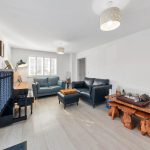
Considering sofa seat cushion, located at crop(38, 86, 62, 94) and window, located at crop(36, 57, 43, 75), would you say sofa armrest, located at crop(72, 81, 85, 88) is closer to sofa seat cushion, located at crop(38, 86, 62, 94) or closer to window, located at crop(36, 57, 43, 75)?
sofa seat cushion, located at crop(38, 86, 62, 94)

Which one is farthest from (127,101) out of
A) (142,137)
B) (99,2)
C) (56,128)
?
(99,2)

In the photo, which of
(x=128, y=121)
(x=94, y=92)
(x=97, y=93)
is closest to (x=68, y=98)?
(x=94, y=92)

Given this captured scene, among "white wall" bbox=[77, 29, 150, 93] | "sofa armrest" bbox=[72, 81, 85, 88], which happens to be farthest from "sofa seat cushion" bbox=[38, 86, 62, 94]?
"white wall" bbox=[77, 29, 150, 93]

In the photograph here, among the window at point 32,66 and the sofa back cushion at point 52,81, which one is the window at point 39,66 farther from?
the sofa back cushion at point 52,81

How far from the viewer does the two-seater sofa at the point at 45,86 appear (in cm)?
376

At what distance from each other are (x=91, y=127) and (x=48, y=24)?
2.62 m

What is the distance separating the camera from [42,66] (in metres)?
5.54

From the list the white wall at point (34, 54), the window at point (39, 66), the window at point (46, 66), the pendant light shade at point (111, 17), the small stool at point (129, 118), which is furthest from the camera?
the window at point (46, 66)

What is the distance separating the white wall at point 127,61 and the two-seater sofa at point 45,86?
6.78ft

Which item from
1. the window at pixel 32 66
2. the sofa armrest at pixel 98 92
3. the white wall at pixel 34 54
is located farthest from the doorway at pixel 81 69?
the sofa armrest at pixel 98 92

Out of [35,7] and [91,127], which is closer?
[35,7]

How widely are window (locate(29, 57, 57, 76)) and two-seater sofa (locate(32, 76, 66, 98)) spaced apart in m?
1.10

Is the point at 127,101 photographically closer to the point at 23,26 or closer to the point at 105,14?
the point at 105,14

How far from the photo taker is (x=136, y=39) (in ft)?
8.95
